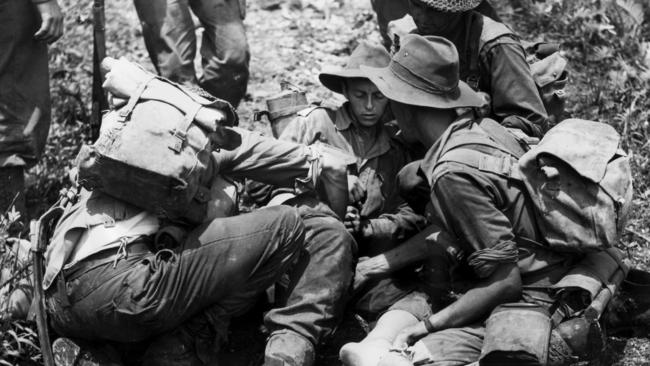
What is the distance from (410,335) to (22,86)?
10.3 feet

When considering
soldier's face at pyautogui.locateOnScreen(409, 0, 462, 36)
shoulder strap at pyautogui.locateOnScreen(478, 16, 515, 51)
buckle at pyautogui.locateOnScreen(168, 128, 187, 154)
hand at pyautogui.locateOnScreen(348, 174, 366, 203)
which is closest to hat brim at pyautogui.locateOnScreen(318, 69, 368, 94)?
soldier's face at pyautogui.locateOnScreen(409, 0, 462, 36)

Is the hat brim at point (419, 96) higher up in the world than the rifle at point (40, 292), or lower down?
higher up

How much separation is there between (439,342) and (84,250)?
1791 millimetres

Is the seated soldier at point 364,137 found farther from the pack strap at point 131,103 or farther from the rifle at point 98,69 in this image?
the rifle at point 98,69

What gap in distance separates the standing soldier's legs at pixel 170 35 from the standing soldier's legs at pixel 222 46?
13 cm

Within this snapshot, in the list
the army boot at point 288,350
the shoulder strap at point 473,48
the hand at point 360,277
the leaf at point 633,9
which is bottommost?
the leaf at point 633,9

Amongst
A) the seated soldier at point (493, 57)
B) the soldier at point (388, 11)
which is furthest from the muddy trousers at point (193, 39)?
the seated soldier at point (493, 57)

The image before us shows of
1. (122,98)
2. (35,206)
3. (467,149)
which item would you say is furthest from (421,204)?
(35,206)

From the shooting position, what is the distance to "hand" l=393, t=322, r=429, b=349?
541 cm

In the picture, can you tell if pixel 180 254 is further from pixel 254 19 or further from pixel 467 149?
pixel 254 19

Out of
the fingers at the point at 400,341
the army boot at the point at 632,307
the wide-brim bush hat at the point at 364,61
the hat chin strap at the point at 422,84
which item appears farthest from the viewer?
the wide-brim bush hat at the point at 364,61

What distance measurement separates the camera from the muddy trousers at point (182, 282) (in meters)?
5.30

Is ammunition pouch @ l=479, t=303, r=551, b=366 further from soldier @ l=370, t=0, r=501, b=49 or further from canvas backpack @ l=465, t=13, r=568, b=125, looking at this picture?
soldier @ l=370, t=0, r=501, b=49

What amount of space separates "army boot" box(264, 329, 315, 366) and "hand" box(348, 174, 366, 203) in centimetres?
98
